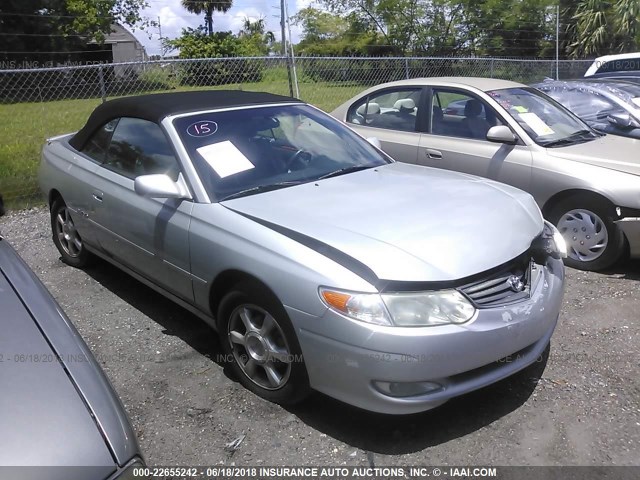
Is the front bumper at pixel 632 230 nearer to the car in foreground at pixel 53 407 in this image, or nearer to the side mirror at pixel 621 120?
the side mirror at pixel 621 120

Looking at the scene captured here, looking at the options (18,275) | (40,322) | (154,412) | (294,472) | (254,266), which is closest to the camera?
(40,322)

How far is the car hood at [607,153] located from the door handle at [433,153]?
1066 mm

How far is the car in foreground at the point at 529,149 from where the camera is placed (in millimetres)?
4840

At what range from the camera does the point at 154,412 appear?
3219 millimetres

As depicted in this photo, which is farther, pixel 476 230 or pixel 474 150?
pixel 474 150

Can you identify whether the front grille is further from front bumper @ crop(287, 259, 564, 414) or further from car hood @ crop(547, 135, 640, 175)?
car hood @ crop(547, 135, 640, 175)

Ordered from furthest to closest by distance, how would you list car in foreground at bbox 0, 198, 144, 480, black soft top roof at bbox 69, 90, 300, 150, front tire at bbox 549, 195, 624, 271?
1. front tire at bbox 549, 195, 624, 271
2. black soft top roof at bbox 69, 90, 300, 150
3. car in foreground at bbox 0, 198, 144, 480

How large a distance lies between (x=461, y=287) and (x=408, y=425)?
0.79 metres

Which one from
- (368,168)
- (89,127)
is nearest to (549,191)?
(368,168)

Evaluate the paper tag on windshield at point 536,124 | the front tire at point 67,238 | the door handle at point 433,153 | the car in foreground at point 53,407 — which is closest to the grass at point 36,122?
the front tire at point 67,238

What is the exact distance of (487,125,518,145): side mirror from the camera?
5.45m

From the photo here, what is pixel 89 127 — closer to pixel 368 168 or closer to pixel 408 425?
pixel 368 168

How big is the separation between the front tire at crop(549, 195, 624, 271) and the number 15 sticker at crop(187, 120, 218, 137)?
3055 millimetres

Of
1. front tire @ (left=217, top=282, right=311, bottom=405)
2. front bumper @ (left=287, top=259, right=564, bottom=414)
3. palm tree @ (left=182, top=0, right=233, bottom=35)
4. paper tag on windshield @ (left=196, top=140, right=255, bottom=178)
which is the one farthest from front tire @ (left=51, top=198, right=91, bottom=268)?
palm tree @ (left=182, top=0, right=233, bottom=35)
